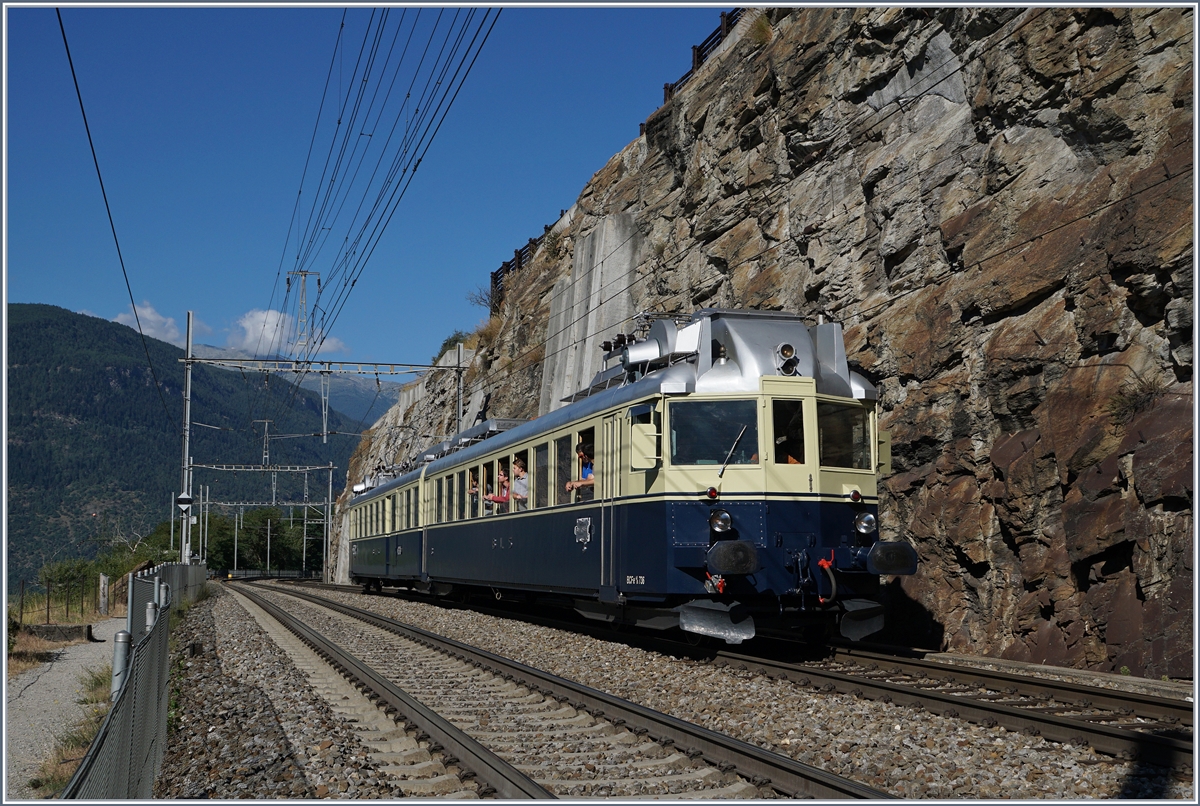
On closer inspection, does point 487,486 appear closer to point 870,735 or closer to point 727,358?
point 727,358

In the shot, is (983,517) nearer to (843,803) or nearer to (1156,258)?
(1156,258)

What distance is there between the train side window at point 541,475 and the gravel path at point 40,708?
21.3 ft

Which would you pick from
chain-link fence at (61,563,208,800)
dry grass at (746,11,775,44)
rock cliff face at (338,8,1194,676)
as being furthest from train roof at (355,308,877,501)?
dry grass at (746,11,775,44)

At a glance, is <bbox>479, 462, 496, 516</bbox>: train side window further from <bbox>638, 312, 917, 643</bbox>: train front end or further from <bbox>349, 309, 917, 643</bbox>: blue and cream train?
<bbox>638, 312, 917, 643</bbox>: train front end

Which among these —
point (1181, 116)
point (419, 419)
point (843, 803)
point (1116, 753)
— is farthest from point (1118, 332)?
point (419, 419)

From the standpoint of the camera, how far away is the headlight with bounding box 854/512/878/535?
12258mm

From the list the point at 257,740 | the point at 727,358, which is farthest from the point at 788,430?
the point at 257,740

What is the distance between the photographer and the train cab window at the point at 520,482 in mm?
16078

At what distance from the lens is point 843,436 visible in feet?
41.2

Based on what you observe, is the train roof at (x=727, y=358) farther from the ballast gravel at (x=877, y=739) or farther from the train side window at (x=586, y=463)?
the ballast gravel at (x=877, y=739)

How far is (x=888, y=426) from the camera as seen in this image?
16.5 metres

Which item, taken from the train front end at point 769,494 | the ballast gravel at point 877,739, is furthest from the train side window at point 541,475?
the train front end at point 769,494

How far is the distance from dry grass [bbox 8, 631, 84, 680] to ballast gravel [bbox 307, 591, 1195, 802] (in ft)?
37.5

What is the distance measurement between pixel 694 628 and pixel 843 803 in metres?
5.95
